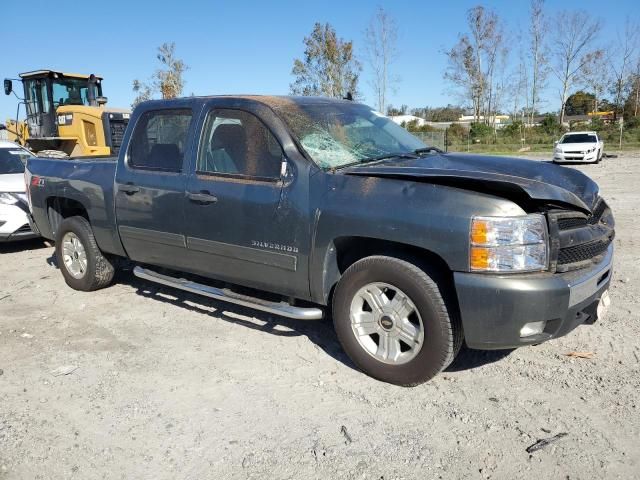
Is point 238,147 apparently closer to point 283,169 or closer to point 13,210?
point 283,169

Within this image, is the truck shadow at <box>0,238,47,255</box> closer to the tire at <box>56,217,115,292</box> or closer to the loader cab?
the tire at <box>56,217,115,292</box>

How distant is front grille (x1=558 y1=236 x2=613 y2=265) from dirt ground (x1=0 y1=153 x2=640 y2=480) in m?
0.81

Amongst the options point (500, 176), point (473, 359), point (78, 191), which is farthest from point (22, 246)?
point (500, 176)

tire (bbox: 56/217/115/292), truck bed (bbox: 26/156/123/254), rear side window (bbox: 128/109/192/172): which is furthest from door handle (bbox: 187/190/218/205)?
tire (bbox: 56/217/115/292)

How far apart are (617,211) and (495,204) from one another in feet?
25.8

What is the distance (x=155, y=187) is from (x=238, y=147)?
902 mm

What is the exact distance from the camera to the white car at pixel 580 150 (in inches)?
960

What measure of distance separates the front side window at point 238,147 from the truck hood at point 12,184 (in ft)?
16.1

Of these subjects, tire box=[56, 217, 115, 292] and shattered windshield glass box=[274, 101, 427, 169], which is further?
tire box=[56, 217, 115, 292]

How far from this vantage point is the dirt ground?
9.51 feet

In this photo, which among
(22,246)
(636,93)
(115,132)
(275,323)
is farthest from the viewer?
(636,93)

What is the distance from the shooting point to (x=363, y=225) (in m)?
3.54

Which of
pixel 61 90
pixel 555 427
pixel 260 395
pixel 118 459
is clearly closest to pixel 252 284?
pixel 260 395

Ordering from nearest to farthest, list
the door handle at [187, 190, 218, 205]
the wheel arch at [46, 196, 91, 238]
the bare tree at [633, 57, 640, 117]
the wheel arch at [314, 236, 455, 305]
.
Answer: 1. the wheel arch at [314, 236, 455, 305]
2. the door handle at [187, 190, 218, 205]
3. the wheel arch at [46, 196, 91, 238]
4. the bare tree at [633, 57, 640, 117]
